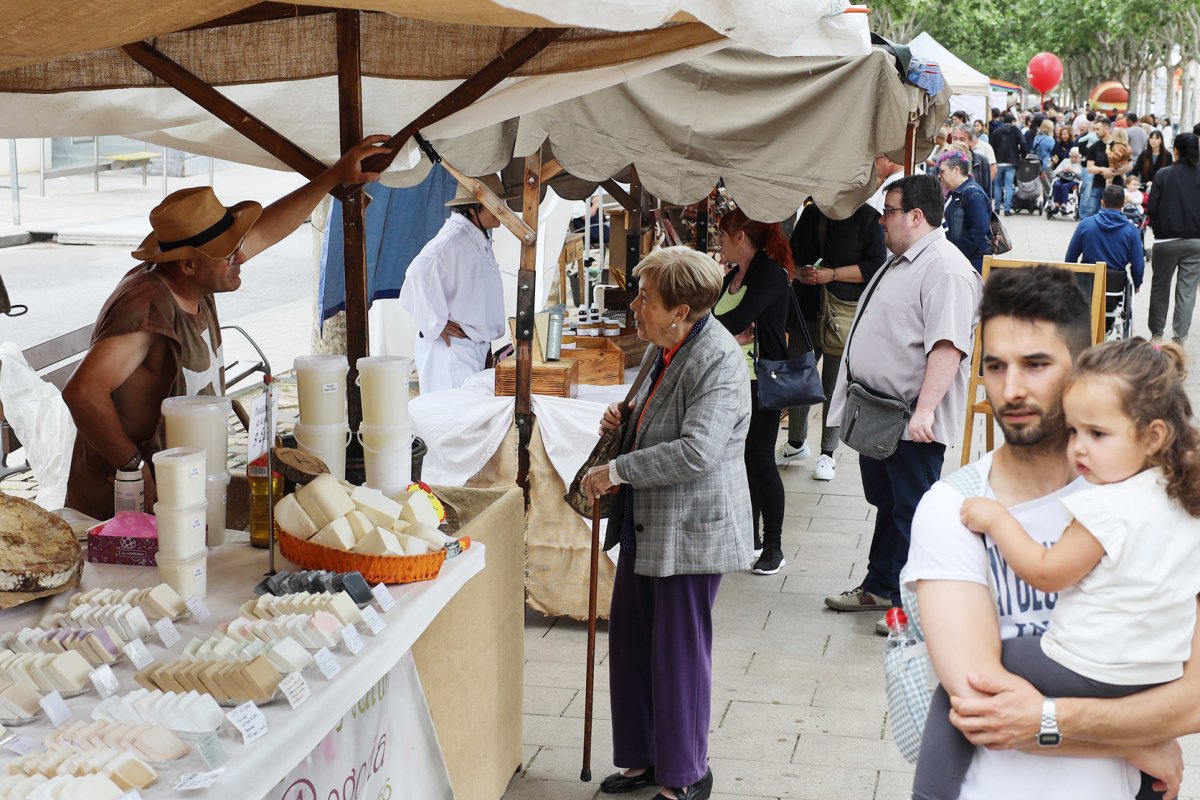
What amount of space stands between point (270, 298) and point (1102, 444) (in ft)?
48.9

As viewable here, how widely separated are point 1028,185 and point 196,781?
26204 millimetres

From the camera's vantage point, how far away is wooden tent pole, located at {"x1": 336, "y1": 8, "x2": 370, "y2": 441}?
355 centimetres

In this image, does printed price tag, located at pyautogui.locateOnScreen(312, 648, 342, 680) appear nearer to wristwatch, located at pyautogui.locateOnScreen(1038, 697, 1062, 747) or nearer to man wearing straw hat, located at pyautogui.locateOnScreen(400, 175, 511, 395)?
wristwatch, located at pyautogui.locateOnScreen(1038, 697, 1062, 747)

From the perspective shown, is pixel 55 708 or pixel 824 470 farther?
pixel 824 470

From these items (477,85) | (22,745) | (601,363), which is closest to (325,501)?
(22,745)

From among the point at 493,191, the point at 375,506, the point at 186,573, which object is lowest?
the point at 186,573

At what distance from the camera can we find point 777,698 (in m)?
4.88

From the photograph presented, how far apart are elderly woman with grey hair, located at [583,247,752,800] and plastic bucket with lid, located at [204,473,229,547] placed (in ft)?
3.90

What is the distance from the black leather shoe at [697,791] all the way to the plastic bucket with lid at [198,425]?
1852 mm

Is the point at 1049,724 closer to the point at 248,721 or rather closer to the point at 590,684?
the point at 248,721

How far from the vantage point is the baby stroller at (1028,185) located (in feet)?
84.4

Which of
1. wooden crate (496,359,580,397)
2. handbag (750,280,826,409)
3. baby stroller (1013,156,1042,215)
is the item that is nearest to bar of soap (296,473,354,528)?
wooden crate (496,359,580,397)

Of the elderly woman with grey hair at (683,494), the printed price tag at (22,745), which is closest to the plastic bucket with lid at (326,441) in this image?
the elderly woman with grey hair at (683,494)

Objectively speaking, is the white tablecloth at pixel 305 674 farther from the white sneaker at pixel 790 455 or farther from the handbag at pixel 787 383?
the white sneaker at pixel 790 455
